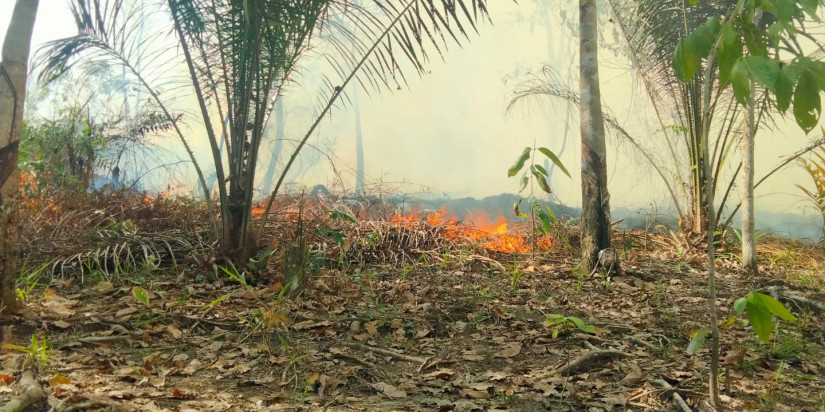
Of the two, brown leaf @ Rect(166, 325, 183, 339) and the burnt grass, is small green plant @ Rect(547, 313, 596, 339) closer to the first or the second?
the burnt grass

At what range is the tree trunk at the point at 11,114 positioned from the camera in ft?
6.37

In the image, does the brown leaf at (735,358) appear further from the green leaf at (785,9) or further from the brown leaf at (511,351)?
the green leaf at (785,9)

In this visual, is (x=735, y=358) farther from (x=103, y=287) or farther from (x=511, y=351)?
(x=103, y=287)

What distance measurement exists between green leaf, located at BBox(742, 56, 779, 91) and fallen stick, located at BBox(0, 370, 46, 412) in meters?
1.77

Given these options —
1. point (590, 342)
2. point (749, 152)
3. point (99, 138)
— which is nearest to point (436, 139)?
point (99, 138)

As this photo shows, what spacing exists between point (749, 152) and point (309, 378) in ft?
11.0

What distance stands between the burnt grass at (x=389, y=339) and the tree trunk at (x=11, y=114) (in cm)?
34

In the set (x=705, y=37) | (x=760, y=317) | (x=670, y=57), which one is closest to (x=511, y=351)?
(x=760, y=317)

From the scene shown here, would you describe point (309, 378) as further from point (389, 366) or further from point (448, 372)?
point (448, 372)

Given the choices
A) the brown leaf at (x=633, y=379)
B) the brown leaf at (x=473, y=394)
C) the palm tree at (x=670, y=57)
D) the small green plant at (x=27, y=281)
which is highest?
the palm tree at (x=670, y=57)

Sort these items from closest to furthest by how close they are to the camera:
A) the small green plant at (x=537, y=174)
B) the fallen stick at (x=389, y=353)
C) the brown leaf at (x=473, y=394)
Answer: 1. the brown leaf at (x=473, y=394)
2. the fallen stick at (x=389, y=353)
3. the small green plant at (x=537, y=174)

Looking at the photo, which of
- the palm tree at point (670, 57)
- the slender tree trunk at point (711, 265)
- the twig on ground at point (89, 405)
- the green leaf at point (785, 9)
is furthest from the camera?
the palm tree at point (670, 57)

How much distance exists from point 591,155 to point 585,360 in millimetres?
1739

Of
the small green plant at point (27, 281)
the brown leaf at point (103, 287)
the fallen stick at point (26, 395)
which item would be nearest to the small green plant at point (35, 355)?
the fallen stick at point (26, 395)
